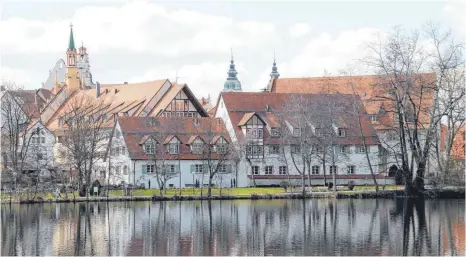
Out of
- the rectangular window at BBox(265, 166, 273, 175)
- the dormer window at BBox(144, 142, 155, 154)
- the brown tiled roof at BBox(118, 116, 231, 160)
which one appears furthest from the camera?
the rectangular window at BBox(265, 166, 273, 175)

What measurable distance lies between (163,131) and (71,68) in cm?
5135

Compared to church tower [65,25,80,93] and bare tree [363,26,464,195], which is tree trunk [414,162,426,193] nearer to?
bare tree [363,26,464,195]

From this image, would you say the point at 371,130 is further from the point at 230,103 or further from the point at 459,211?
the point at 459,211

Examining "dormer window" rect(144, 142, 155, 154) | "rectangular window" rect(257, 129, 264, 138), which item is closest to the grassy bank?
"dormer window" rect(144, 142, 155, 154)

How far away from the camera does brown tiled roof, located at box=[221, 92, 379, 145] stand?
263 ft

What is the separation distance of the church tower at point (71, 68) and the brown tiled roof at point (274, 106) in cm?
3919

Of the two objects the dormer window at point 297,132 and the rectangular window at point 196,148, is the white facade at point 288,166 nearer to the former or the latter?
the dormer window at point 297,132

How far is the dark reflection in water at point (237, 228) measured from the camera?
38.9m

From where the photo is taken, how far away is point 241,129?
274 ft

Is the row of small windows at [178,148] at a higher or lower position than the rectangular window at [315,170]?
higher

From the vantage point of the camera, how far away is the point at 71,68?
12781cm

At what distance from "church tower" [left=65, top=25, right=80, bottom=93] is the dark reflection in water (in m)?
63.0

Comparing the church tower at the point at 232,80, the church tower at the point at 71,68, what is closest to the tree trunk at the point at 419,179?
the church tower at the point at 71,68

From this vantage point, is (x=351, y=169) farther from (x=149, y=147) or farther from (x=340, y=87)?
(x=149, y=147)
